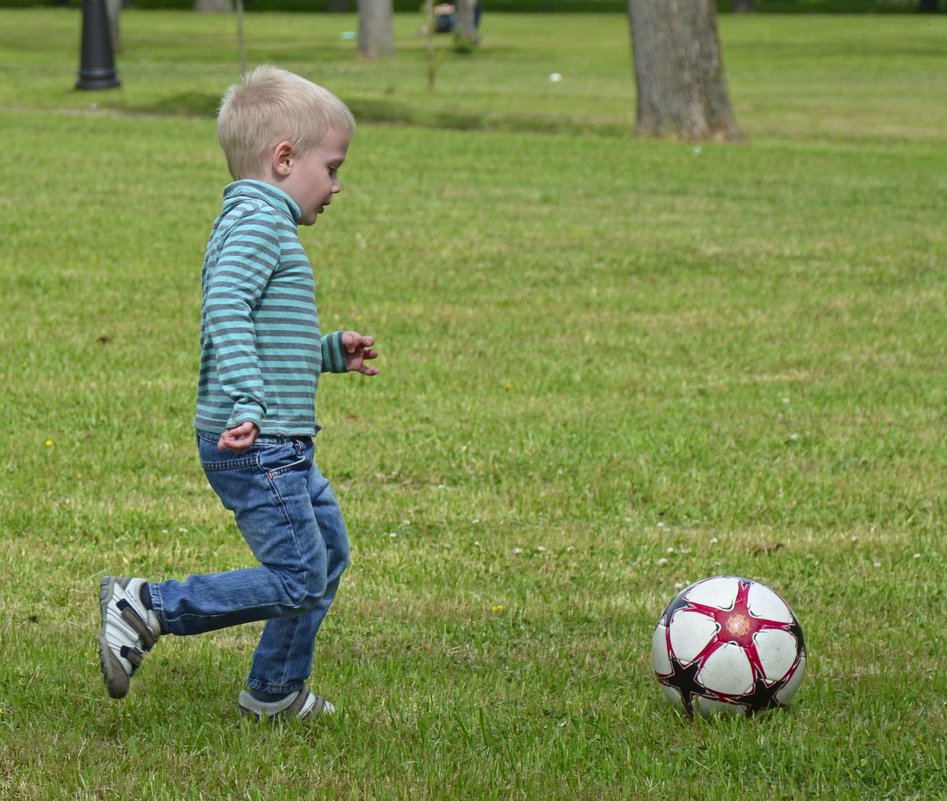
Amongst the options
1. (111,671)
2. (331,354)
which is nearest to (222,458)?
(331,354)

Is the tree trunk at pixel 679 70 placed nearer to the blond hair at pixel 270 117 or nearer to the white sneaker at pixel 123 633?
the blond hair at pixel 270 117

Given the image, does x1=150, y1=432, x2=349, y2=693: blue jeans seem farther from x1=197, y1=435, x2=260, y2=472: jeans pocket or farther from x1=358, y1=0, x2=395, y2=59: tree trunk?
x1=358, y1=0, x2=395, y2=59: tree trunk

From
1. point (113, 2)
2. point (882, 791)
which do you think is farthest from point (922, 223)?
point (113, 2)

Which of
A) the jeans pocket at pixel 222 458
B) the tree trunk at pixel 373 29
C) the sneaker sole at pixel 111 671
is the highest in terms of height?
the jeans pocket at pixel 222 458

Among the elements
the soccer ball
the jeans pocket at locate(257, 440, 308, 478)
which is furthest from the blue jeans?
the soccer ball

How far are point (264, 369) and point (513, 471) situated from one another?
3.25 m

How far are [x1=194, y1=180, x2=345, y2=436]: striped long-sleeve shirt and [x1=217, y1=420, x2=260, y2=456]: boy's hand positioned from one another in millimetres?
27

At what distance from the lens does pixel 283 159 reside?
3939mm

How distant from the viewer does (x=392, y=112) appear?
24516mm

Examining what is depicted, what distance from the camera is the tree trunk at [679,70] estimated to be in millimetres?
20812

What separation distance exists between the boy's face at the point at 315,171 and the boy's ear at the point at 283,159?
0.03 feet

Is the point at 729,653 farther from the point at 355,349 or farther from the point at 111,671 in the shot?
the point at 111,671

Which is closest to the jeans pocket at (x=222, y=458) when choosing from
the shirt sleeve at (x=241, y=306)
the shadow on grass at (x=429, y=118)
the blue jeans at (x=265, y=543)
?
the blue jeans at (x=265, y=543)

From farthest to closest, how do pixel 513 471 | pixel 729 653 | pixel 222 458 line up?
pixel 513 471
pixel 729 653
pixel 222 458
